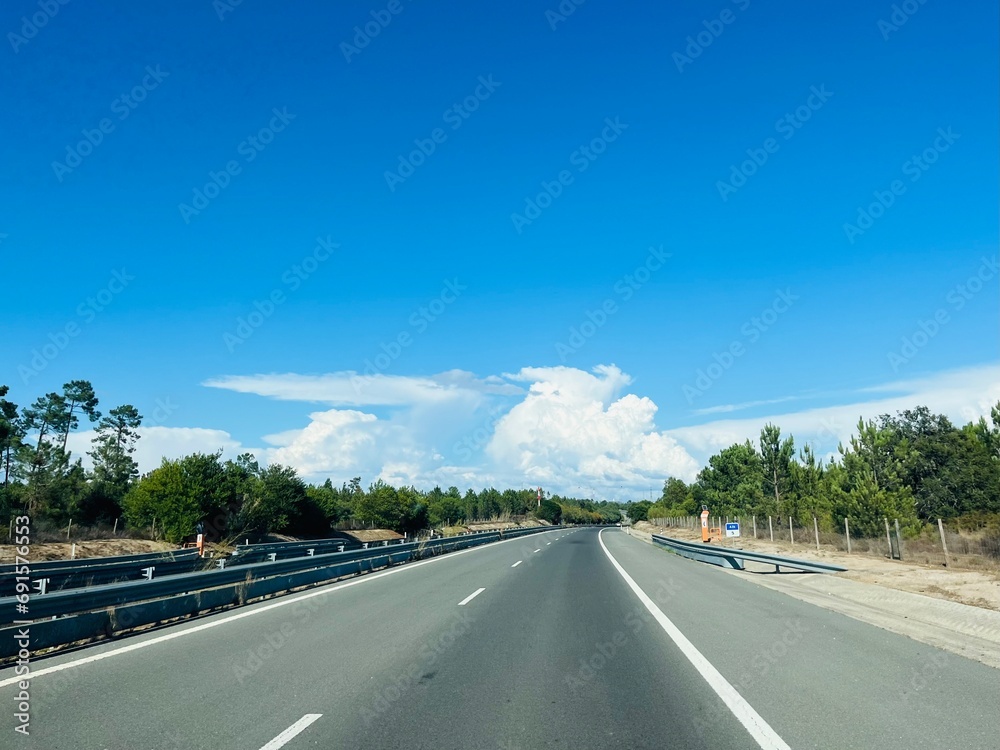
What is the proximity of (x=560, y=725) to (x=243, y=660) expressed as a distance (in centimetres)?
446

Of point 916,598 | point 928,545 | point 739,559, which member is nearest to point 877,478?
point 928,545

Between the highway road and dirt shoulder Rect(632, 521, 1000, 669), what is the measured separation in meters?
0.68

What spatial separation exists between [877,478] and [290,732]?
43478 millimetres

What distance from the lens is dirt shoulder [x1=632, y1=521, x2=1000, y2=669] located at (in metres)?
9.74

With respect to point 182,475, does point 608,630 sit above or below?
below

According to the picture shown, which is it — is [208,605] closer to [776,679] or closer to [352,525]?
[776,679]

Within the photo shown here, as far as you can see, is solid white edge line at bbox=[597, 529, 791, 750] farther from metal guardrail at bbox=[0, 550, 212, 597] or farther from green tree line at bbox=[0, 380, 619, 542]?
green tree line at bbox=[0, 380, 619, 542]

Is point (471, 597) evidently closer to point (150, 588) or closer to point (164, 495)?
point (150, 588)

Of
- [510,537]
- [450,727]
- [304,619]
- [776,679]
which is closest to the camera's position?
[450,727]

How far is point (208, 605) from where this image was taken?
41.0ft

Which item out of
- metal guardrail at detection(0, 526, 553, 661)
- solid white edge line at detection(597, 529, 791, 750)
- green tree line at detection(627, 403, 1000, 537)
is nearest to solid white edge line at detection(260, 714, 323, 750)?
solid white edge line at detection(597, 529, 791, 750)

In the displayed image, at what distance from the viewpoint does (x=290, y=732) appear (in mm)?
5398

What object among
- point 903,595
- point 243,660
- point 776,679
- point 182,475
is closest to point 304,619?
point 243,660

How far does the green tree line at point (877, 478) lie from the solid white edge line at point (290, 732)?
34.9 m
